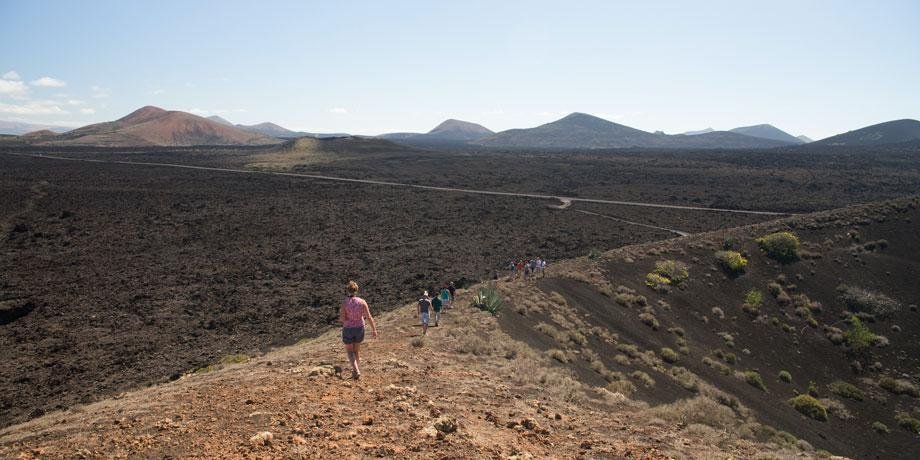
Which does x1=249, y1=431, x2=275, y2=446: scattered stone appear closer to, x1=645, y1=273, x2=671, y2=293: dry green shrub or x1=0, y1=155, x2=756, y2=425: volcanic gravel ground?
x1=0, y1=155, x2=756, y2=425: volcanic gravel ground

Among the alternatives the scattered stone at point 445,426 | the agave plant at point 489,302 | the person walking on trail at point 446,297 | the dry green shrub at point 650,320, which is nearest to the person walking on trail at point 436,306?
the person walking on trail at point 446,297

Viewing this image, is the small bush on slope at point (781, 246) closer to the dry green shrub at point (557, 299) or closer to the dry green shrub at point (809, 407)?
the dry green shrub at point (809, 407)

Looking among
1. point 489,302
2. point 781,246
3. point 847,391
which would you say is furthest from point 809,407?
point 781,246

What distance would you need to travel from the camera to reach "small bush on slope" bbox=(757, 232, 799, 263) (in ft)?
99.0

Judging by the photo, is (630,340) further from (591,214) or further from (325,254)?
(591,214)

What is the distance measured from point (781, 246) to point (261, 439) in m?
32.3

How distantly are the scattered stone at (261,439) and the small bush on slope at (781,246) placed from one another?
31.4 metres

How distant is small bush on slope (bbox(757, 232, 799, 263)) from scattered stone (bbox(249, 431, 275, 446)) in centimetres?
3143

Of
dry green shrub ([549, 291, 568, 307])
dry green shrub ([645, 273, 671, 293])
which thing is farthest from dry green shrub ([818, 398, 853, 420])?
dry green shrub ([549, 291, 568, 307])

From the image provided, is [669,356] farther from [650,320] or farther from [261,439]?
[261,439]

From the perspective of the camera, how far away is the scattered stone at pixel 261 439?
695 centimetres

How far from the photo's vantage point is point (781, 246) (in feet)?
100

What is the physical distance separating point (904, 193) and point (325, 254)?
8232 centimetres

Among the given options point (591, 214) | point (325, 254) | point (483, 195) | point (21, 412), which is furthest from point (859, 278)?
point (483, 195)
